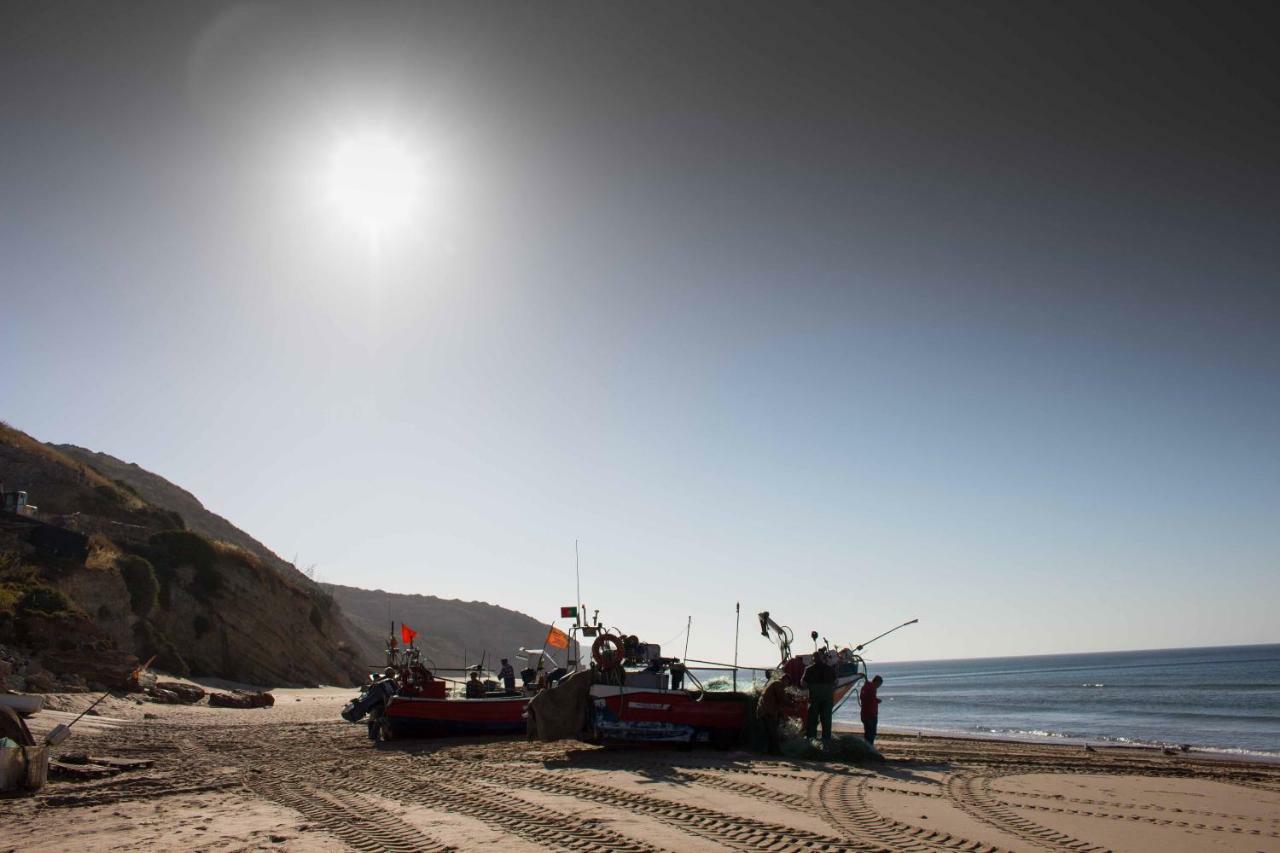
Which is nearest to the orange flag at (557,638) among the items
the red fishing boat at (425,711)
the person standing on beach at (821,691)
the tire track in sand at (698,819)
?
the red fishing boat at (425,711)

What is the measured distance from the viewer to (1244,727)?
32.5 metres

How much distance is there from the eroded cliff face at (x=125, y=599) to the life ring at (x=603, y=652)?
1454 cm

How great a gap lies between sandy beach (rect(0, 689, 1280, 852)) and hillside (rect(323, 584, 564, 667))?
280 ft

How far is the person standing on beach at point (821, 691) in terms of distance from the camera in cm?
1519

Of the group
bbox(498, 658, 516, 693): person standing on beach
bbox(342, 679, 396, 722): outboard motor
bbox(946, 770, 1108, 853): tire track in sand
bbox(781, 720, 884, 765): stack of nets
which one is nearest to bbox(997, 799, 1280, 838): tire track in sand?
bbox(946, 770, 1108, 853): tire track in sand

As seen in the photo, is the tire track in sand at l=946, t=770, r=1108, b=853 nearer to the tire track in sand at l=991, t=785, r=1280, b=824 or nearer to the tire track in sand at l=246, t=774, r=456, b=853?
the tire track in sand at l=991, t=785, r=1280, b=824

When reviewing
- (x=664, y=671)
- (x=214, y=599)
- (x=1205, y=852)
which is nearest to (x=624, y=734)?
(x=664, y=671)

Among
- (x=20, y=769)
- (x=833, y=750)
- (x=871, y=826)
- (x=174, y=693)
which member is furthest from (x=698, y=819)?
(x=174, y=693)

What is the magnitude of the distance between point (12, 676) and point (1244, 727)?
42.7 m

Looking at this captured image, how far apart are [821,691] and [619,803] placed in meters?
6.92

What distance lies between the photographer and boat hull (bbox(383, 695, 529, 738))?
18.5m

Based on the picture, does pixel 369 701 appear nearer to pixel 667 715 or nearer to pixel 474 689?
pixel 474 689

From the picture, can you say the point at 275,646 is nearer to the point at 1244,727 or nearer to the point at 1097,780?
the point at 1097,780

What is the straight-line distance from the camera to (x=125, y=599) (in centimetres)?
3116
